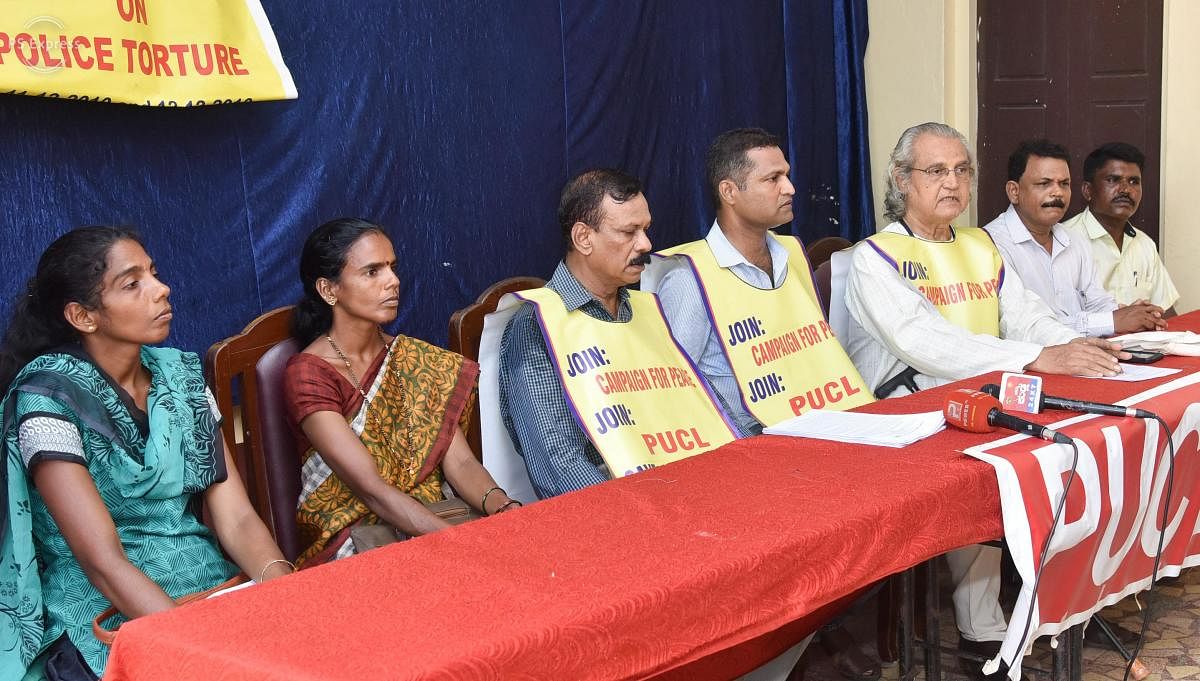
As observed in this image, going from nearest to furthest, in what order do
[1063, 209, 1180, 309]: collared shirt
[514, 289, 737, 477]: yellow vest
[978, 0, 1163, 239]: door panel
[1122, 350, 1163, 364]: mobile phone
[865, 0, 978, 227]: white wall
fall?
[514, 289, 737, 477]: yellow vest → [1122, 350, 1163, 364]: mobile phone → [1063, 209, 1180, 309]: collared shirt → [978, 0, 1163, 239]: door panel → [865, 0, 978, 227]: white wall

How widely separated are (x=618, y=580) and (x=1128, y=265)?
3353mm

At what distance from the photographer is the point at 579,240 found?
2885 mm

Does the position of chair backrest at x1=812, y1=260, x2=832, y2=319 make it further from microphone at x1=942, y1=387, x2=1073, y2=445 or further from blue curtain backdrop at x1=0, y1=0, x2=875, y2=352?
microphone at x1=942, y1=387, x2=1073, y2=445

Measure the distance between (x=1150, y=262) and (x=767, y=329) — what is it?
1900 mm

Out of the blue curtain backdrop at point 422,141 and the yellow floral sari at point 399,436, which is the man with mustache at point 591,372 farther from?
the blue curtain backdrop at point 422,141


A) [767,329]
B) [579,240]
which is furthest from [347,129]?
[767,329]

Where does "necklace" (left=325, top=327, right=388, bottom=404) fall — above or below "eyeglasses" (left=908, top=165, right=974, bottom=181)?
below

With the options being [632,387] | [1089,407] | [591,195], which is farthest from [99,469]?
[1089,407]

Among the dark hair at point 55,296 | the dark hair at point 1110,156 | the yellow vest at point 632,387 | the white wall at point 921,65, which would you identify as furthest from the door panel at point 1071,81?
the dark hair at point 55,296

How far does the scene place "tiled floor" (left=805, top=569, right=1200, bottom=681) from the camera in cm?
265

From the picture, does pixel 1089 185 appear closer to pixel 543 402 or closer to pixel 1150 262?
pixel 1150 262

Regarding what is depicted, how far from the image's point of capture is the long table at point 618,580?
4.52 ft

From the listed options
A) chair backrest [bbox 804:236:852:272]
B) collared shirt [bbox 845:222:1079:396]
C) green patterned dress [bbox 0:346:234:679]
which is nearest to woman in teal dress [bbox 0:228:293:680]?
green patterned dress [bbox 0:346:234:679]

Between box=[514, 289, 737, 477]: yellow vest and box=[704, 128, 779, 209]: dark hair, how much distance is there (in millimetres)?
505
